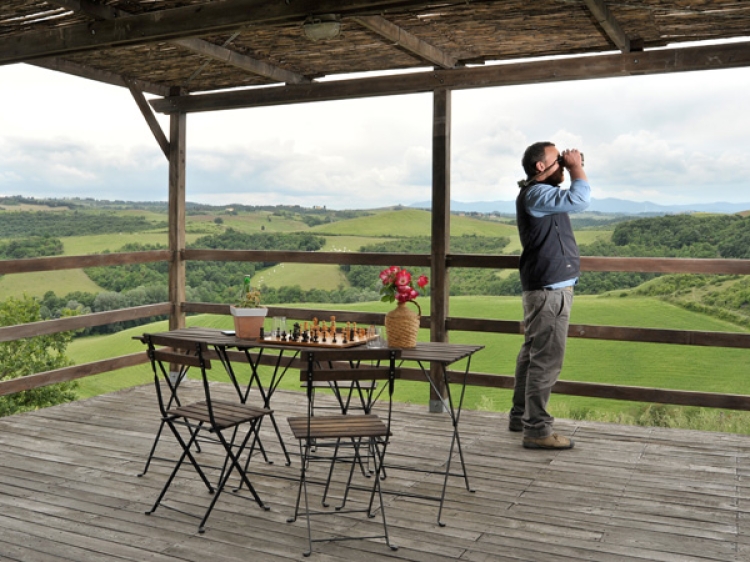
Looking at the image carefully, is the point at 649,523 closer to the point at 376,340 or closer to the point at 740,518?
the point at 740,518

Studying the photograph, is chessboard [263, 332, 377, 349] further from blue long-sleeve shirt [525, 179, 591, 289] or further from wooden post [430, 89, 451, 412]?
wooden post [430, 89, 451, 412]

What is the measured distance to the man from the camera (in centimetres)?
498

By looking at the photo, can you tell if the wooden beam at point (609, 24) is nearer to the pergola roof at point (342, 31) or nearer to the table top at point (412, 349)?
the pergola roof at point (342, 31)

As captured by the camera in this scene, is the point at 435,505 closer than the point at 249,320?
Yes

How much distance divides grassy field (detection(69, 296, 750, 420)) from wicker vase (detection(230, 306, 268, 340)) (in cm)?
973

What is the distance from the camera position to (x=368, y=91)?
6.17 metres

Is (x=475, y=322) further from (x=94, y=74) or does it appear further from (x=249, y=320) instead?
(x=94, y=74)

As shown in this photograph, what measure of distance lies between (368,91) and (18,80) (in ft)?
35.0

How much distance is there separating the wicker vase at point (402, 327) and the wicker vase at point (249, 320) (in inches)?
26.9

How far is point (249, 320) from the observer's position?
4504 millimetres

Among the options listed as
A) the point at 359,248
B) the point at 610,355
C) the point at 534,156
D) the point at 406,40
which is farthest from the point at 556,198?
the point at 610,355

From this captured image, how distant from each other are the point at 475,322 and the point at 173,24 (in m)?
2.98

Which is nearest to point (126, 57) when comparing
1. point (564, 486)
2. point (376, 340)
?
point (376, 340)

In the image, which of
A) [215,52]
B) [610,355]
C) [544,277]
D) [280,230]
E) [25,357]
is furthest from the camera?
[280,230]
